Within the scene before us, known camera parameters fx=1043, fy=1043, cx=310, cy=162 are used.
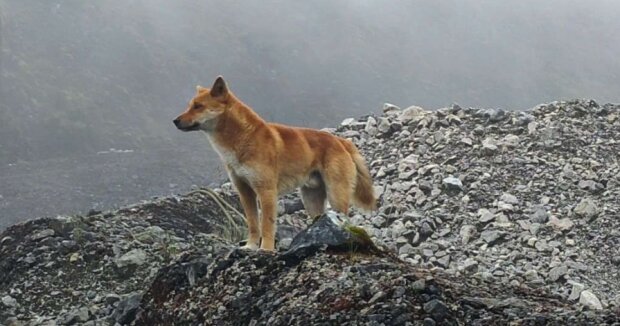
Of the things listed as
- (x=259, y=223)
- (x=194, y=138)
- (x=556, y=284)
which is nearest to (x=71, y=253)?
(x=259, y=223)

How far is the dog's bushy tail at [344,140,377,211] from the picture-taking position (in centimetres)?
1082

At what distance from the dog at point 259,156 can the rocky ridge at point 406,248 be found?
0.68 m

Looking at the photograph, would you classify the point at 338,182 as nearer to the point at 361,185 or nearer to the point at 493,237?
the point at 361,185

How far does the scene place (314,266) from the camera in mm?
7195

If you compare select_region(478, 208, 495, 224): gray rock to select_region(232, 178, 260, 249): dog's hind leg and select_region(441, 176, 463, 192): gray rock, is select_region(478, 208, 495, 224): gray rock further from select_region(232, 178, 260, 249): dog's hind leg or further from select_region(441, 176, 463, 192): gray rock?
select_region(232, 178, 260, 249): dog's hind leg

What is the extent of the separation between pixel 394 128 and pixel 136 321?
835cm

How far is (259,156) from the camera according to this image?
9.53 metres

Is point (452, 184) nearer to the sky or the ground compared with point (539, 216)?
nearer to the sky

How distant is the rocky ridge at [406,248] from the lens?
668 centimetres

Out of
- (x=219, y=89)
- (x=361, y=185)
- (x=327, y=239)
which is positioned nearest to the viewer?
(x=327, y=239)

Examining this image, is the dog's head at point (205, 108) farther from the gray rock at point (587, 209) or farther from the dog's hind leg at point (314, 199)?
the gray rock at point (587, 209)

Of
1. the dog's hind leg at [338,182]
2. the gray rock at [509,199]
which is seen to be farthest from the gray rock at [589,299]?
the dog's hind leg at [338,182]

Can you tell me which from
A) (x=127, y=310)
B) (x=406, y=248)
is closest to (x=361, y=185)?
(x=406, y=248)

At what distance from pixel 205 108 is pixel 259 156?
656mm
